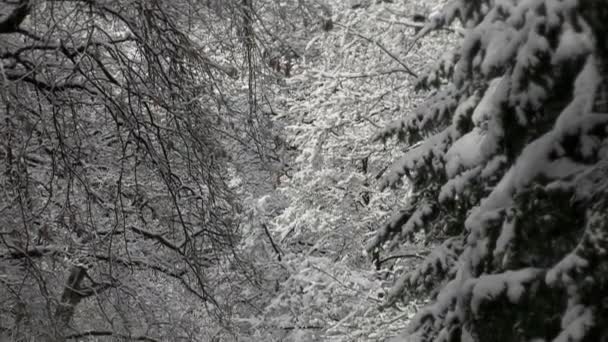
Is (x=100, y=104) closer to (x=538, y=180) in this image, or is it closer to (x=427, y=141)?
(x=427, y=141)

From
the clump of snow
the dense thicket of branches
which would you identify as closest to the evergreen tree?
the clump of snow

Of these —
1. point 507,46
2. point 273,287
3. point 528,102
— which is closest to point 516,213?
point 528,102

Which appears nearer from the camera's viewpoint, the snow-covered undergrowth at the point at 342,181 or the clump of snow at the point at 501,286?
the clump of snow at the point at 501,286

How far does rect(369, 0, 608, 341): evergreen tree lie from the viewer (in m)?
2.72

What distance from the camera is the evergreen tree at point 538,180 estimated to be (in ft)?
8.93

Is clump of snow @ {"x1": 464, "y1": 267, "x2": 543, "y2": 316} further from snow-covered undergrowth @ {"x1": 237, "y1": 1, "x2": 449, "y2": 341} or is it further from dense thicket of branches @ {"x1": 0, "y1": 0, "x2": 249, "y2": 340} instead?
snow-covered undergrowth @ {"x1": 237, "y1": 1, "x2": 449, "y2": 341}

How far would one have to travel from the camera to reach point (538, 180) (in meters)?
2.95

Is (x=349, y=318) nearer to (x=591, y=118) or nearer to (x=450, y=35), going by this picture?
(x=450, y=35)

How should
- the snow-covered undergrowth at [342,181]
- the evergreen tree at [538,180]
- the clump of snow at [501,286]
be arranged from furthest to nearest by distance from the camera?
the snow-covered undergrowth at [342,181] → the clump of snow at [501,286] → the evergreen tree at [538,180]

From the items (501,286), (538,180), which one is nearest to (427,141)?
(538,180)

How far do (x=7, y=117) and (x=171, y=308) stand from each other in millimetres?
7903

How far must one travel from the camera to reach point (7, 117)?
3.62 m

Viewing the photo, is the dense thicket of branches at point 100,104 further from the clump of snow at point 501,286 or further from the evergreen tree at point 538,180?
the clump of snow at point 501,286

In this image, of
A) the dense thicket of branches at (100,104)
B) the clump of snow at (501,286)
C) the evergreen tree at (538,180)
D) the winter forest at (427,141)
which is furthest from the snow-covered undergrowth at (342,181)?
the clump of snow at (501,286)
